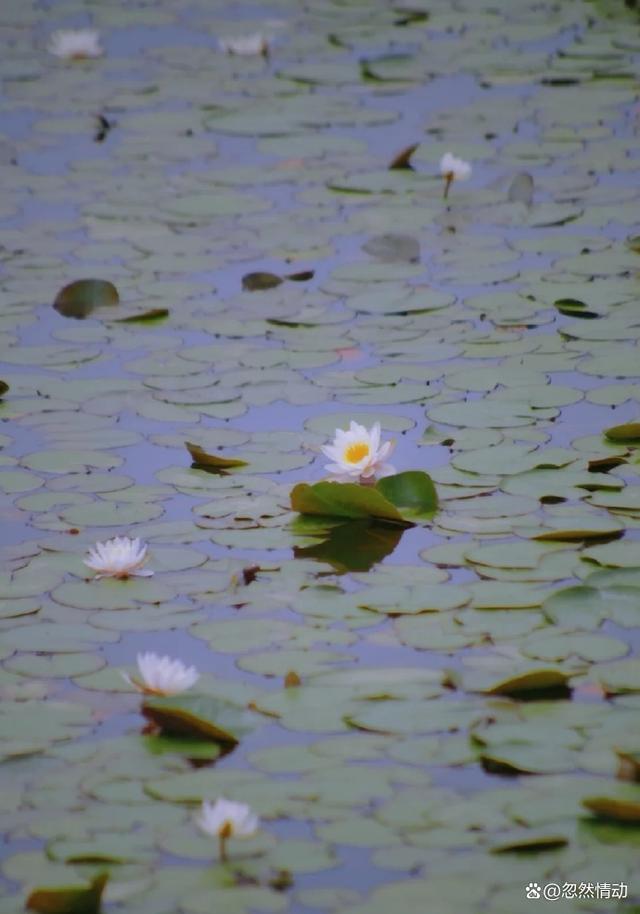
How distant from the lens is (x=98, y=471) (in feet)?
7.45

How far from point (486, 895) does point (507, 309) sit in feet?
5.14

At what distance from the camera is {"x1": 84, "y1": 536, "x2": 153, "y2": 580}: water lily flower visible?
195 centimetres

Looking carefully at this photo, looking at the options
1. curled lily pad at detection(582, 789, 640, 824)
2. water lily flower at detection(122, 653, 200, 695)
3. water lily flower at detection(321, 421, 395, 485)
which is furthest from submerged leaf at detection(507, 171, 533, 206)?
curled lily pad at detection(582, 789, 640, 824)

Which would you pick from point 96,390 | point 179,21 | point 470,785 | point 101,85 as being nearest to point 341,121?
point 101,85

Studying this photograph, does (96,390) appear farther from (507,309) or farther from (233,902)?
(233,902)

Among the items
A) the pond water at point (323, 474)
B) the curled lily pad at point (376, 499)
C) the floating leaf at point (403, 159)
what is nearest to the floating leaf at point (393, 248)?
the pond water at point (323, 474)

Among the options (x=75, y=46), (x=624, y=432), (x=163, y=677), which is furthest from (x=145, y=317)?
(x=75, y=46)

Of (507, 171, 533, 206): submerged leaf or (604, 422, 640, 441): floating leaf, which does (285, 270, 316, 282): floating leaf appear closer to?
(507, 171, 533, 206): submerged leaf

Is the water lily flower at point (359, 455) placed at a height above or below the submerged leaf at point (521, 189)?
below

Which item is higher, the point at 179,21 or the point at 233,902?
the point at 179,21

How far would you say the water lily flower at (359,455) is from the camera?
217cm

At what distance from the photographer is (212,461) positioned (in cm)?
226

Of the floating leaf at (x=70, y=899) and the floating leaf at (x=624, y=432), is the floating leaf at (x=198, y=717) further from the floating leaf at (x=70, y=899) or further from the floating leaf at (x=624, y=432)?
the floating leaf at (x=624, y=432)

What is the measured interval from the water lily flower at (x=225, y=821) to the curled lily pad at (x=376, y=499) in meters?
0.69
